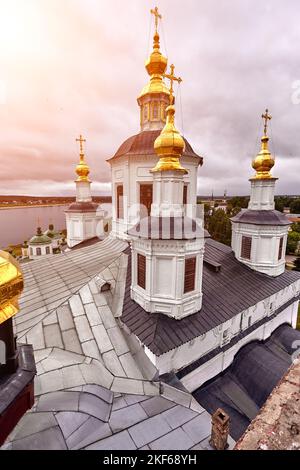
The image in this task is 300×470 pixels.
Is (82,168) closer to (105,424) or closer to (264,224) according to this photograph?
(264,224)

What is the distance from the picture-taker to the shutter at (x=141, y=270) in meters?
8.49

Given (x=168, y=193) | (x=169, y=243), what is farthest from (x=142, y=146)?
(x=169, y=243)

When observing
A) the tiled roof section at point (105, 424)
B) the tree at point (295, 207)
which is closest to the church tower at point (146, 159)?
the tiled roof section at point (105, 424)

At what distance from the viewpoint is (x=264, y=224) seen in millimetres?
13062

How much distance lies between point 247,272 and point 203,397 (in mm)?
6999

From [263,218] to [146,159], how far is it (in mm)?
7600

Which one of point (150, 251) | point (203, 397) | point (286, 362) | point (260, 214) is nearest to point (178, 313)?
point (150, 251)

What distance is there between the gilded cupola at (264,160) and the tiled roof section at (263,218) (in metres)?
2.15

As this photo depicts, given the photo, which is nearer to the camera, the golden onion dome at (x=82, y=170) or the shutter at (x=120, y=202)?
the shutter at (x=120, y=202)

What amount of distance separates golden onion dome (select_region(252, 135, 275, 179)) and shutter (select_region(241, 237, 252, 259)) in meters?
3.83

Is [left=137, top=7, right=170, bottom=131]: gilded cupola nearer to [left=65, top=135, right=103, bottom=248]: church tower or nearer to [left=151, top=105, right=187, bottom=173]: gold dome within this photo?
[left=151, top=105, right=187, bottom=173]: gold dome

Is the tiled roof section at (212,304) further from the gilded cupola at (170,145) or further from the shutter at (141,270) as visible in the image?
the gilded cupola at (170,145)

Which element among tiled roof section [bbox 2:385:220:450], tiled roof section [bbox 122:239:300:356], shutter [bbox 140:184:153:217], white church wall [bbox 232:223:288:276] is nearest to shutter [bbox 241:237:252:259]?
white church wall [bbox 232:223:288:276]
